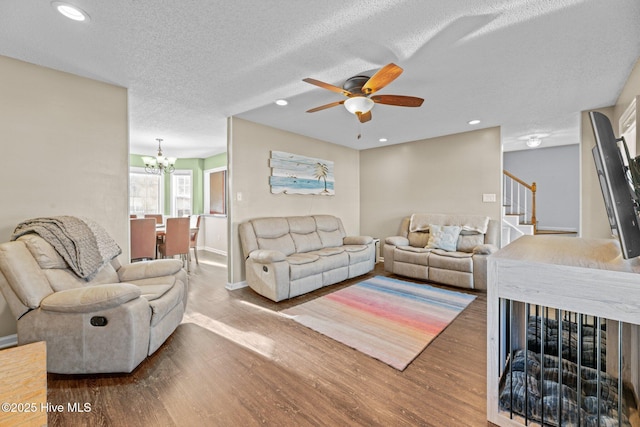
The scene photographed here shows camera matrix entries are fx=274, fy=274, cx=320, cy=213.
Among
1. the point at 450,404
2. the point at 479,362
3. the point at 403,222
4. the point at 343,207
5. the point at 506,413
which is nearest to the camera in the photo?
the point at 506,413

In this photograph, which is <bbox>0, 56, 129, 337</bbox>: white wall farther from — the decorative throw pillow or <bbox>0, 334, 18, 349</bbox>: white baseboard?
the decorative throw pillow

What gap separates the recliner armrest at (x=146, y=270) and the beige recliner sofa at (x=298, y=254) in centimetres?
104

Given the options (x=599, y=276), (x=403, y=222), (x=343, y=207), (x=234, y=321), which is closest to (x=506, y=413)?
(x=599, y=276)

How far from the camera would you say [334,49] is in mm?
2146

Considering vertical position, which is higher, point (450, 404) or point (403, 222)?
point (403, 222)

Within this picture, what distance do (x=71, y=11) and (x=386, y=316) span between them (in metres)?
3.46

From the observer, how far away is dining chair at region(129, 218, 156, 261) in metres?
4.11

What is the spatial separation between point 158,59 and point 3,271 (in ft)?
6.22

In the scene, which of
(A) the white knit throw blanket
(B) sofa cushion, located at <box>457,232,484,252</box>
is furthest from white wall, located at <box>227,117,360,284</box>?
(B) sofa cushion, located at <box>457,232,484,252</box>

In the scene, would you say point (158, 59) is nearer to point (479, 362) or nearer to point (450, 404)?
point (450, 404)

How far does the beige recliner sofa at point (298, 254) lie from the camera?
3326 millimetres

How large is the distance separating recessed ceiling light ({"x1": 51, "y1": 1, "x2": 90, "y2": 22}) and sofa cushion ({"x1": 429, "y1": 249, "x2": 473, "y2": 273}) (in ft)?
14.3

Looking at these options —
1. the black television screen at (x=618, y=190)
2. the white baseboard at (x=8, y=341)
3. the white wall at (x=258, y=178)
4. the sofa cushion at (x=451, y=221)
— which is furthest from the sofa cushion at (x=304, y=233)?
the black television screen at (x=618, y=190)

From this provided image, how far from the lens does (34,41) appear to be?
208 centimetres
